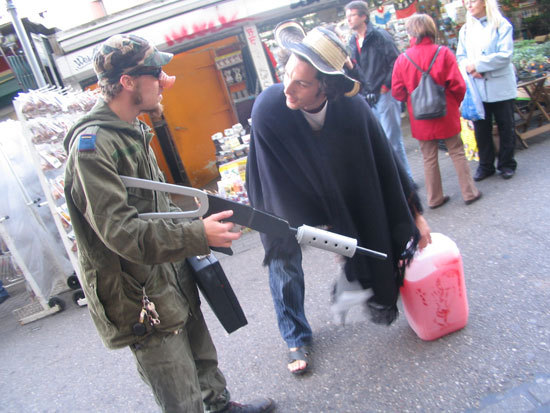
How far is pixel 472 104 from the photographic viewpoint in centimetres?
425

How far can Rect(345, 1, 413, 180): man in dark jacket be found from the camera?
4.56 meters

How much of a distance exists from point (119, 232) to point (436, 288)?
1.71m

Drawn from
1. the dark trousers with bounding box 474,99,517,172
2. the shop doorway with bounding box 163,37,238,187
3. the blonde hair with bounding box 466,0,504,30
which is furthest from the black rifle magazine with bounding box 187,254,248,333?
the shop doorway with bounding box 163,37,238,187

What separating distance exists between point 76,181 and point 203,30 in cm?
596

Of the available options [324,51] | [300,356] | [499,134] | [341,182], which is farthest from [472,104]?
[300,356]

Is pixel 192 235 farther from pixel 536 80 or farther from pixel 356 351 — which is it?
pixel 536 80

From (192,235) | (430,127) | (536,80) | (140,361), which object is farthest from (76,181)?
(536,80)

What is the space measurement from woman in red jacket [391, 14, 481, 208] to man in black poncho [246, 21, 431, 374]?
2.05 m

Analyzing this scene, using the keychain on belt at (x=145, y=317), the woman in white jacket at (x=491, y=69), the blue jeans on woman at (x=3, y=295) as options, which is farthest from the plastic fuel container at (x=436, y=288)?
the blue jeans on woman at (x=3, y=295)

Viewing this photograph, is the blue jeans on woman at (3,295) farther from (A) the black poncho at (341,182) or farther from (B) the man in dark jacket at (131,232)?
(A) the black poncho at (341,182)

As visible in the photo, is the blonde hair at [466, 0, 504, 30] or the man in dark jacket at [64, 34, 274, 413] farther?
the blonde hair at [466, 0, 504, 30]

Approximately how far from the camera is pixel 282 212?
2080 mm

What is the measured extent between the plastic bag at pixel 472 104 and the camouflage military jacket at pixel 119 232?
3.74m

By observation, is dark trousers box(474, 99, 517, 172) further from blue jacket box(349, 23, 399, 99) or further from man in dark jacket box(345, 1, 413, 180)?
blue jacket box(349, 23, 399, 99)
